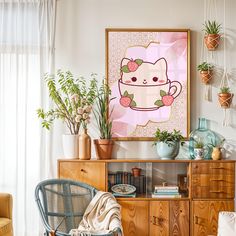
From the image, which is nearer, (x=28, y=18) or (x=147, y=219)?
(x=147, y=219)

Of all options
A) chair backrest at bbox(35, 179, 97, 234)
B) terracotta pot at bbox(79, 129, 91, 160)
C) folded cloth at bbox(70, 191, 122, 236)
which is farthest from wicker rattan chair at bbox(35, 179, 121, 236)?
terracotta pot at bbox(79, 129, 91, 160)

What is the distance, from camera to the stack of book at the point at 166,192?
4090 millimetres

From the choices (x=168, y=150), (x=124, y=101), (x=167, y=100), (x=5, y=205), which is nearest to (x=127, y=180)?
(x=168, y=150)

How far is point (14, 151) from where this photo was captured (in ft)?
14.2

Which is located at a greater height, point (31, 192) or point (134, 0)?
point (134, 0)

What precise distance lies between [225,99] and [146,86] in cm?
74

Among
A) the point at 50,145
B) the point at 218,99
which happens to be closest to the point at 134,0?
the point at 218,99

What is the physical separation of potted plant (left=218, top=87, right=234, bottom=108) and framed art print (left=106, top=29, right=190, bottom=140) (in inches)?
11.9

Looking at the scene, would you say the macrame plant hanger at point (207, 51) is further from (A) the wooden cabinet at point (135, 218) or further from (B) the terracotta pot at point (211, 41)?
(A) the wooden cabinet at point (135, 218)

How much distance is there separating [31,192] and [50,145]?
48 centimetres

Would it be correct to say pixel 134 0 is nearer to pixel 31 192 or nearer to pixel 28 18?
pixel 28 18

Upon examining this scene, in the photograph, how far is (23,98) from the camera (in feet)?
14.2

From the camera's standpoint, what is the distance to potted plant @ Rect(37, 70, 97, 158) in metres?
4.12

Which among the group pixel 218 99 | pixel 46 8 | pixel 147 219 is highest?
pixel 46 8
